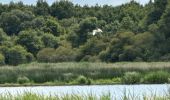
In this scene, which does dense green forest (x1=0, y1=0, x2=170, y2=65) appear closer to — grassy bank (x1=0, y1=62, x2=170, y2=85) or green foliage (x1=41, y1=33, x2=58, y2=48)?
green foliage (x1=41, y1=33, x2=58, y2=48)

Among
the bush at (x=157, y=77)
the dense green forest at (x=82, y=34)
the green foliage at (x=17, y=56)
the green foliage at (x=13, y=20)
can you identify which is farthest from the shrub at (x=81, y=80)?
the green foliage at (x=13, y=20)

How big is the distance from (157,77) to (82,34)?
1770 inches

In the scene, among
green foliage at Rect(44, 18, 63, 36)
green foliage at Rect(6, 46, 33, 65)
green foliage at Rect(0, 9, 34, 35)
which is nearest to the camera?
green foliage at Rect(6, 46, 33, 65)

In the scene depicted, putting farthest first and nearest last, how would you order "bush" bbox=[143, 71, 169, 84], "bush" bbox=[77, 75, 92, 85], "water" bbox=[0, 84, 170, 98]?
"bush" bbox=[77, 75, 92, 85] → "bush" bbox=[143, 71, 169, 84] → "water" bbox=[0, 84, 170, 98]

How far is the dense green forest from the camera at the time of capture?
70.5 metres

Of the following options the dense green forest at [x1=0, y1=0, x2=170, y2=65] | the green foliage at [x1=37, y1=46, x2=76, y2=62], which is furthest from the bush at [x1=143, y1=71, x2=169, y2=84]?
the green foliage at [x1=37, y1=46, x2=76, y2=62]

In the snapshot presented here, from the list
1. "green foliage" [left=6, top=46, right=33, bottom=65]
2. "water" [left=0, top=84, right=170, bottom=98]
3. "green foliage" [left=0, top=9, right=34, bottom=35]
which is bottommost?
"green foliage" [left=6, top=46, right=33, bottom=65]

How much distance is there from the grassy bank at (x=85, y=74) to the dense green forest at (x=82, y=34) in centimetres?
1535

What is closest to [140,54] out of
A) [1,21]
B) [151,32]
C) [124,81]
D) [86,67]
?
[151,32]

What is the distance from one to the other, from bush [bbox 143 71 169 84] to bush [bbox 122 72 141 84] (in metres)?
0.69

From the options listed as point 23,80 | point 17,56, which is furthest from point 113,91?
point 17,56

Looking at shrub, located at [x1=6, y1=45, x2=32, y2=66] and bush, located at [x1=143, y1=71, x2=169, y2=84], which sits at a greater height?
bush, located at [x1=143, y1=71, x2=169, y2=84]

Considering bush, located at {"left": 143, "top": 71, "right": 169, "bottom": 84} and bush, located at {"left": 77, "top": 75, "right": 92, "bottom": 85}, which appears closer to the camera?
bush, located at {"left": 143, "top": 71, "right": 169, "bottom": 84}

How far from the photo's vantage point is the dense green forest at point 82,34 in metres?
70.5
